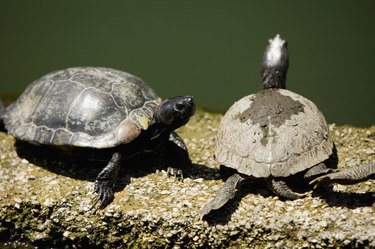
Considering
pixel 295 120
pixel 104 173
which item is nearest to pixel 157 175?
pixel 104 173

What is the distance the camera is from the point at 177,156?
5.23 m

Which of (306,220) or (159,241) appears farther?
(159,241)

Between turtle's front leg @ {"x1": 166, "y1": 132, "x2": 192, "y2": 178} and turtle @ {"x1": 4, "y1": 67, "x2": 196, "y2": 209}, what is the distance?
0.01 meters

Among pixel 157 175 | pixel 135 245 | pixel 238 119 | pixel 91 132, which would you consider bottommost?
pixel 135 245

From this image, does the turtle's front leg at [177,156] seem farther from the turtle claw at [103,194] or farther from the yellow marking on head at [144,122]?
the turtle claw at [103,194]

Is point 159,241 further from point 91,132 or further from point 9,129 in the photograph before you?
point 9,129

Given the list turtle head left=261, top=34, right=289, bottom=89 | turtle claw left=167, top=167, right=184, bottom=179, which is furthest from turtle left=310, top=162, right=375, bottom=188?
turtle head left=261, top=34, right=289, bottom=89

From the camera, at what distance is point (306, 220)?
4.00m

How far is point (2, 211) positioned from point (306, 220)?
10.1ft

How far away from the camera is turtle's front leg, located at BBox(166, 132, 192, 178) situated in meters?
5.08

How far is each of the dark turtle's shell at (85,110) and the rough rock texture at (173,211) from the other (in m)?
0.52

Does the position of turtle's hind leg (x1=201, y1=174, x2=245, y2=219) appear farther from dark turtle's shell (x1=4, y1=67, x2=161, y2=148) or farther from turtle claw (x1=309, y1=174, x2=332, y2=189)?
dark turtle's shell (x1=4, y1=67, x2=161, y2=148)

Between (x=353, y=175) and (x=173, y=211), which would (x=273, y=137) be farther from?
(x=173, y=211)

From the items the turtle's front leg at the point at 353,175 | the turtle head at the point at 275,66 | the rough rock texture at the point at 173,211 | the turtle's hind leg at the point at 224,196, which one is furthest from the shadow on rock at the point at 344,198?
the turtle head at the point at 275,66
